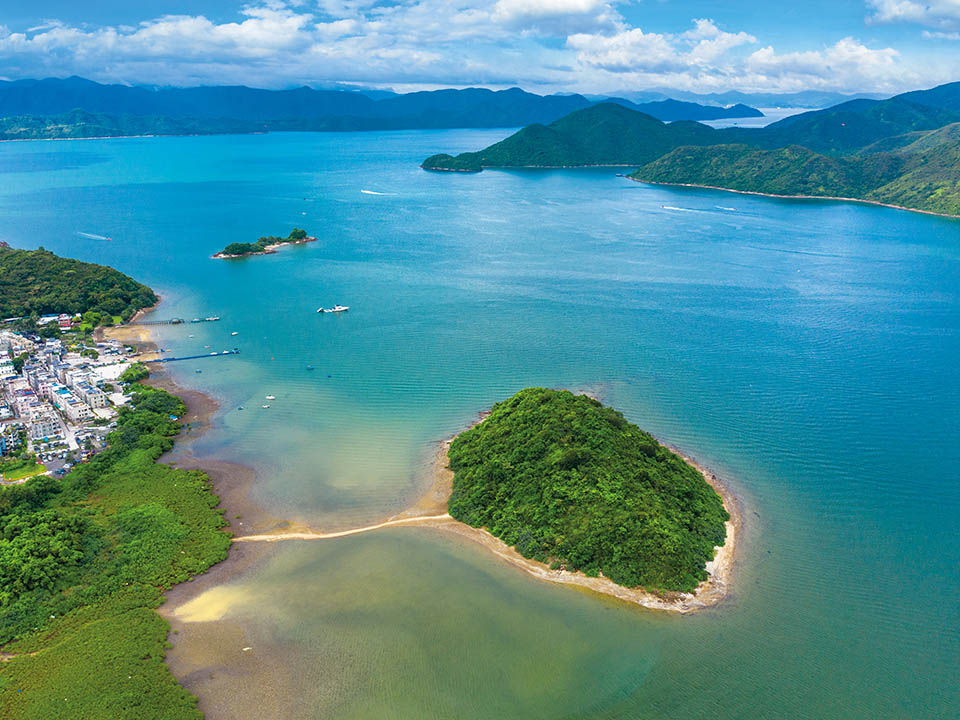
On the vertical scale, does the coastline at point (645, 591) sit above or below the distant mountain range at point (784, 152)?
below

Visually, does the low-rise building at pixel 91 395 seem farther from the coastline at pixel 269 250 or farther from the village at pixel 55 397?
the coastline at pixel 269 250

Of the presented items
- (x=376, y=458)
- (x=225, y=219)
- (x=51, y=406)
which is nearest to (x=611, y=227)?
(x=225, y=219)

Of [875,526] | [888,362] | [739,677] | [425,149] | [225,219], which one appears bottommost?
[739,677]

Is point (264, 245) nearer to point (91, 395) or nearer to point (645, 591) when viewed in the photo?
point (91, 395)

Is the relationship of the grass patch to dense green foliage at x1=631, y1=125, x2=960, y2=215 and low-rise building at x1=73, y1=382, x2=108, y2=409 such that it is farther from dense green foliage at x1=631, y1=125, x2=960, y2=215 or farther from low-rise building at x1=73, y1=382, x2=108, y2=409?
dense green foliage at x1=631, y1=125, x2=960, y2=215

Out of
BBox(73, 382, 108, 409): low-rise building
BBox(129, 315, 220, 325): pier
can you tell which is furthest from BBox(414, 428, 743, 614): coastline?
BBox(129, 315, 220, 325): pier

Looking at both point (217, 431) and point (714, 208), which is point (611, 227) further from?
point (217, 431)

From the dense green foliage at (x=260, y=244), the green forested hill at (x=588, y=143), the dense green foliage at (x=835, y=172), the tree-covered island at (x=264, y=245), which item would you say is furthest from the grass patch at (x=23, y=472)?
the green forested hill at (x=588, y=143)
